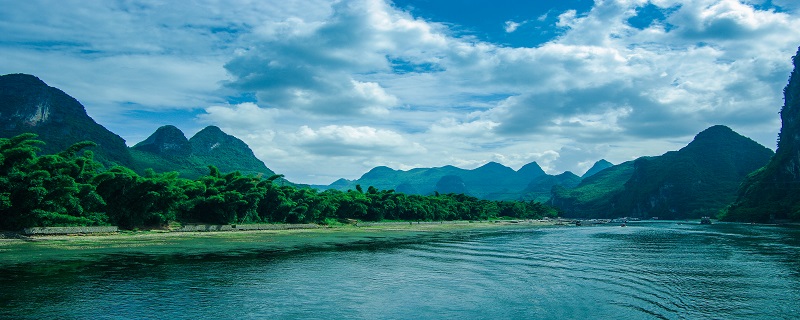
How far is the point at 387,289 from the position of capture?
80.0 feet

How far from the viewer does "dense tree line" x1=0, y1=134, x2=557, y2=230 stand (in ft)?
149

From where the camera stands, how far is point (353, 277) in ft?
92.3

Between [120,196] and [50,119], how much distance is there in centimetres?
14465

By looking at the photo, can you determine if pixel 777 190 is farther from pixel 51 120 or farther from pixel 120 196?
pixel 51 120

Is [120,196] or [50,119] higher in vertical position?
[50,119]

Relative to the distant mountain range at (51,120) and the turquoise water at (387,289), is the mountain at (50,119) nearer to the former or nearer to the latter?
the distant mountain range at (51,120)

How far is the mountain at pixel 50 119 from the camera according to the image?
6191 inches

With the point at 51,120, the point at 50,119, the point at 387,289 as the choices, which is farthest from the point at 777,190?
the point at 50,119

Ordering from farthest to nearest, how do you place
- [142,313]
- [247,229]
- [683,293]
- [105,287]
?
[247,229] < [683,293] < [105,287] < [142,313]

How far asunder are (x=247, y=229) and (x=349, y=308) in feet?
203

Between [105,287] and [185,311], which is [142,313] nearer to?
[185,311]

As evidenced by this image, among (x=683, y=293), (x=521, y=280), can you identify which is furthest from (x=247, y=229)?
A: (x=683, y=293)

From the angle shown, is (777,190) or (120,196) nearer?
(120,196)

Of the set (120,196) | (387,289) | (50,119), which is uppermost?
(50,119)
